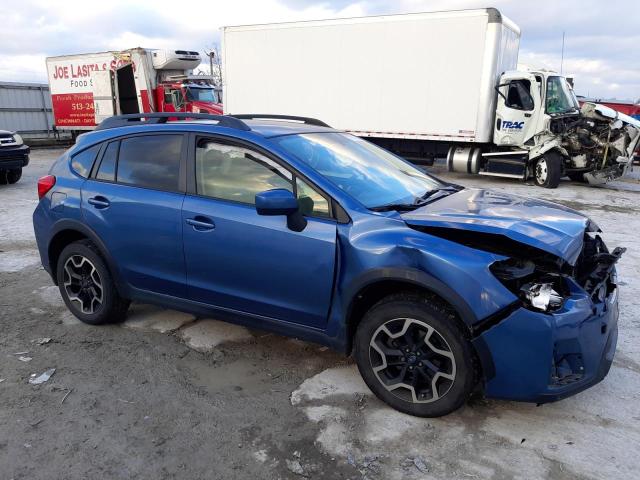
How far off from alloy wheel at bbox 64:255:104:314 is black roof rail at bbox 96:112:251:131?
1110mm

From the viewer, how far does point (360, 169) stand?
3609 mm

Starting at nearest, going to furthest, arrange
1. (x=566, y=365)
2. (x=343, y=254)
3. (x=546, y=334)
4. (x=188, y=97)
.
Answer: (x=546, y=334)
(x=566, y=365)
(x=343, y=254)
(x=188, y=97)

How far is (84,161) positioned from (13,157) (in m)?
8.14

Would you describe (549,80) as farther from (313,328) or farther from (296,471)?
(296,471)

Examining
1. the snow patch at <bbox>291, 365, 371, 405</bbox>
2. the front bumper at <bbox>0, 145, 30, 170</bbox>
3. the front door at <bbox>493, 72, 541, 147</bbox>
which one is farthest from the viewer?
the front door at <bbox>493, 72, 541, 147</bbox>

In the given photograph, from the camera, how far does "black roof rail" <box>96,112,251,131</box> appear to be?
11.6ft

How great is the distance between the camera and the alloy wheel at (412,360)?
282cm

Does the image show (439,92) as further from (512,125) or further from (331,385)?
(331,385)

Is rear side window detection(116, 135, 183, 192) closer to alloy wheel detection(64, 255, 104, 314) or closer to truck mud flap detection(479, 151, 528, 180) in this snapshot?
alloy wheel detection(64, 255, 104, 314)

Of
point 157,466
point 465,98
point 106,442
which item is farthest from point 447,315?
point 465,98

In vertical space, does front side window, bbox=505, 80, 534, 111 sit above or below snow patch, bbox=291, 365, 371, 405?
above

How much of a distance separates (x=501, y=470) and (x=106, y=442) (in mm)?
2042

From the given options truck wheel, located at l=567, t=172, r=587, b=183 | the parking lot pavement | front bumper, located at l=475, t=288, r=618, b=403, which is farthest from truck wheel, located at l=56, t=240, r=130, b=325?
truck wheel, located at l=567, t=172, r=587, b=183

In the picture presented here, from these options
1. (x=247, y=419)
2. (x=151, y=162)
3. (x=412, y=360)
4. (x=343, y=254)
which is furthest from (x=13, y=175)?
(x=412, y=360)
